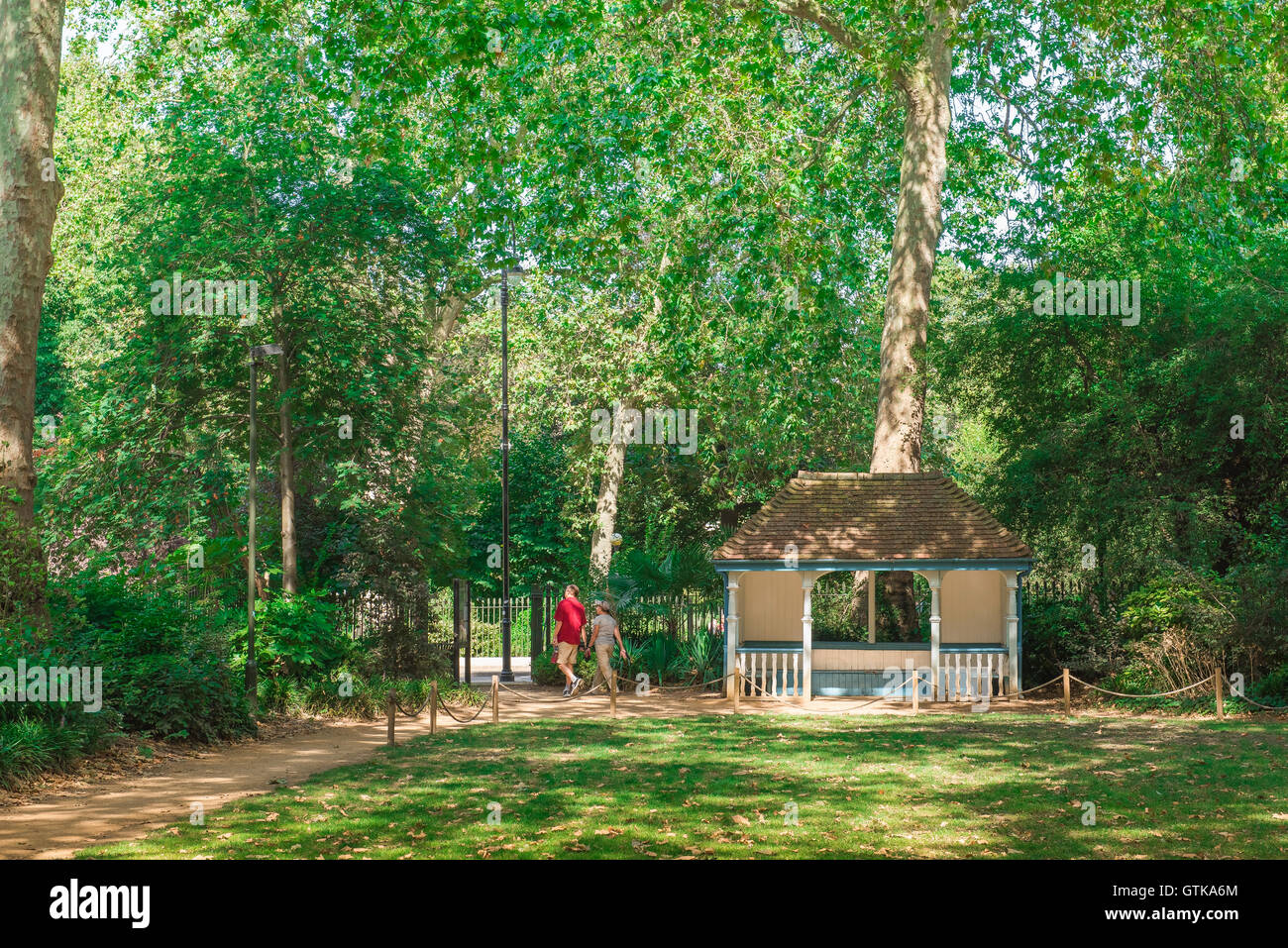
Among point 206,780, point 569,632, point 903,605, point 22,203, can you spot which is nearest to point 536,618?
point 569,632

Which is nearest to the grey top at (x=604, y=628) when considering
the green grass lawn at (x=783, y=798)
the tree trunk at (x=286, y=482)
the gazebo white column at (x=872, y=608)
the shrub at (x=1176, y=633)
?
the gazebo white column at (x=872, y=608)

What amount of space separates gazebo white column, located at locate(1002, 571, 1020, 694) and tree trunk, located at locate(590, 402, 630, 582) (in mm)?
12408

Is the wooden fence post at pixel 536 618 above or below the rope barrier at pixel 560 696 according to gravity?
above

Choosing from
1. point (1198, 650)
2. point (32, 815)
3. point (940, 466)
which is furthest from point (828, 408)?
point (32, 815)

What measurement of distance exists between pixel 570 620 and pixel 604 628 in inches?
26.0

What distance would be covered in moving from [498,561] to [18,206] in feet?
71.2

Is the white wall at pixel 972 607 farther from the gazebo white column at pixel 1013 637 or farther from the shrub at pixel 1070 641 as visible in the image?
the gazebo white column at pixel 1013 637

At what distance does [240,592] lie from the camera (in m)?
20.4

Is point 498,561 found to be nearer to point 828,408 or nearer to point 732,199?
point 828,408

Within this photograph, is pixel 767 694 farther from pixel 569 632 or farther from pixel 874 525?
pixel 569 632

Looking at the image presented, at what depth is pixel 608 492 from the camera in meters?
33.2

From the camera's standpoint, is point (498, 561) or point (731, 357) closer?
point (731, 357)

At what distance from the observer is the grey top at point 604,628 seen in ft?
75.6

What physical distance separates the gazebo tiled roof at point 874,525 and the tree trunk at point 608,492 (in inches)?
371
